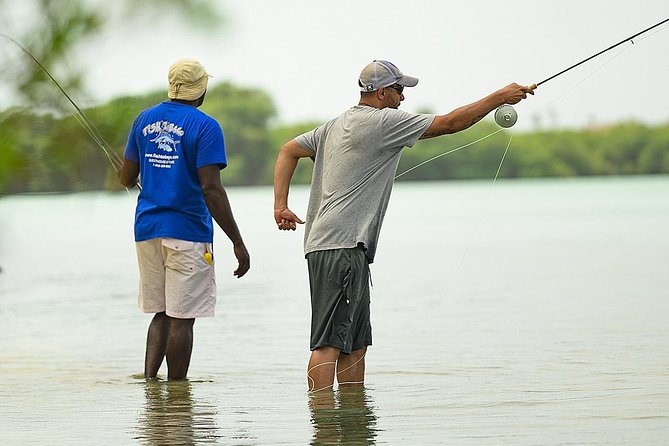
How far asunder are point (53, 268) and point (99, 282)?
298 cm

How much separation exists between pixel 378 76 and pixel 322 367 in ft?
4.01

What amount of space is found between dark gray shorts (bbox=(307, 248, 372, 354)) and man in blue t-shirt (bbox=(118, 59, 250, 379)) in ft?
1.99

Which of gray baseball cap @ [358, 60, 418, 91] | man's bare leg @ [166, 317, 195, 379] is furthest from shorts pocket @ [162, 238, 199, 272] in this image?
gray baseball cap @ [358, 60, 418, 91]

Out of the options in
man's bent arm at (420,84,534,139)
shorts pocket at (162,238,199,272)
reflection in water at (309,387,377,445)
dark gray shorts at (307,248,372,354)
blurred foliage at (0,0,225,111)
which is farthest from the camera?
shorts pocket at (162,238,199,272)

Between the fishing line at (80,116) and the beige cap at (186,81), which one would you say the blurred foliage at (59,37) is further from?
the beige cap at (186,81)

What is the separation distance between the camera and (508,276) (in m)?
14.4

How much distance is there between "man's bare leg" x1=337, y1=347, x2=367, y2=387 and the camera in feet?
18.5

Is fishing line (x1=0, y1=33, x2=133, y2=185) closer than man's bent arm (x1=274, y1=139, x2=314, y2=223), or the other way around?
fishing line (x1=0, y1=33, x2=133, y2=185)

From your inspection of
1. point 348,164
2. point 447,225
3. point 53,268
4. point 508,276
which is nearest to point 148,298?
point 348,164

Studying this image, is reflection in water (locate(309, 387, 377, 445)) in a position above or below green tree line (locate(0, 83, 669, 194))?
below

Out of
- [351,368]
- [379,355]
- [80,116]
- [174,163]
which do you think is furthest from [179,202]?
[80,116]

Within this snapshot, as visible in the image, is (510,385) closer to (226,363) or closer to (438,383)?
(438,383)

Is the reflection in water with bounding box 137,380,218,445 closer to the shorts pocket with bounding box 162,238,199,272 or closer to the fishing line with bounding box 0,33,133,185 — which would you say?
the shorts pocket with bounding box 162,238,199,272

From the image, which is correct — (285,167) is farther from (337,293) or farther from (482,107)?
(482,107)
